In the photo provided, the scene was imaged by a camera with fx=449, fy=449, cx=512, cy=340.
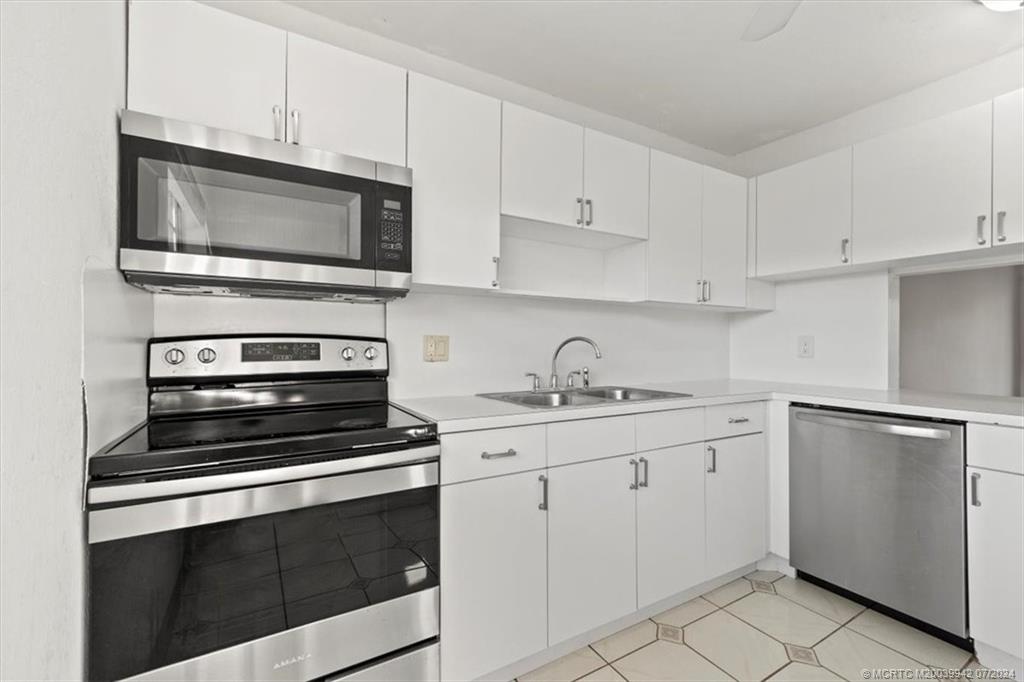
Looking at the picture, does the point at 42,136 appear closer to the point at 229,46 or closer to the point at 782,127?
the point at 229,46

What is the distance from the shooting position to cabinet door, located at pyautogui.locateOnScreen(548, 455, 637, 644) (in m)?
1.65

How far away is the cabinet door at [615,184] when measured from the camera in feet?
6.80

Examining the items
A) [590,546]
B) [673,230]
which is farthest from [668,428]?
[673,230]

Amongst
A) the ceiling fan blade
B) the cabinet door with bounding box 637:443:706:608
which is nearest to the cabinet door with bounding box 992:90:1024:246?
the ceiling fan blade

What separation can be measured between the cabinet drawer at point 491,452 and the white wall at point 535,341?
1.80 ft

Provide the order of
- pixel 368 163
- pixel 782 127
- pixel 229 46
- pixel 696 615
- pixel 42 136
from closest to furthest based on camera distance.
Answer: pixel 42 136
pixel 229 46
pixel 368 163
pixel 696 615
pixel 782 127

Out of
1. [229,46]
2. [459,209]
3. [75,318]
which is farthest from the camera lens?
[459,209]

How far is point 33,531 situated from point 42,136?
1.77 ft

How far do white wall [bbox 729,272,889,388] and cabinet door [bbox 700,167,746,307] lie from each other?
38 cm

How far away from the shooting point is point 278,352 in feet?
5.26

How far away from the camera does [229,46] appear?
4.41 ft

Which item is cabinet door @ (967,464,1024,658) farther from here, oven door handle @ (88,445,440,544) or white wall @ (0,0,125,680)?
white wall @ (0,0,125,680)

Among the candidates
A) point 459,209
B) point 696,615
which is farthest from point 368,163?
point 696,615

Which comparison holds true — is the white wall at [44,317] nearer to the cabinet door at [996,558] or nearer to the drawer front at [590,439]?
the drawer front at [590,439]
